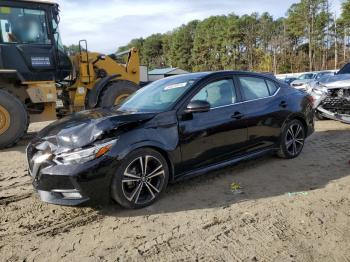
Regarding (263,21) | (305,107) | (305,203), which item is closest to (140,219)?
(305,203)

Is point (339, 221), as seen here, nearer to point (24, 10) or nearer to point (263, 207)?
point (263, 207)

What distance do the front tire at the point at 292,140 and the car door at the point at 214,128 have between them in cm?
99

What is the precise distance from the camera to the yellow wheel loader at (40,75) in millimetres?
8062

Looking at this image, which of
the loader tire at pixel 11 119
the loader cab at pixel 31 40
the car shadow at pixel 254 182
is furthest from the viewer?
the loader cab at pixel 31 40

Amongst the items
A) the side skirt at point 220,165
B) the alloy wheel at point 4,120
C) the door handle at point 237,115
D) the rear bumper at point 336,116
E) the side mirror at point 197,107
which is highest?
the side mirror at point 197,107

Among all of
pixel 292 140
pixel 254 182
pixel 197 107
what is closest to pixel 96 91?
pixel 292 140

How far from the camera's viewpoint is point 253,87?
5.44 m

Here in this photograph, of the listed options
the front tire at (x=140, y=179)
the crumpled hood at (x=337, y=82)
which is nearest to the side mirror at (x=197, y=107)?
the front tire at (x=140, y=179)

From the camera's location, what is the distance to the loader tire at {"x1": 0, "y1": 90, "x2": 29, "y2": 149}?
7.90 meters

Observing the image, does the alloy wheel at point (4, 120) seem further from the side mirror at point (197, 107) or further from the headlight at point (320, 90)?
the headlight at point (320, 90)

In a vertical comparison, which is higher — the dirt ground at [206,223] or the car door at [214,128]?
the car door at [214,128]

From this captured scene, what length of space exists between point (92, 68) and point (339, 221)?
25.6ft

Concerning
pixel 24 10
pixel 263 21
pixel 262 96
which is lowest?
pixel 262 96

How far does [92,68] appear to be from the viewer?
32.5 ft
